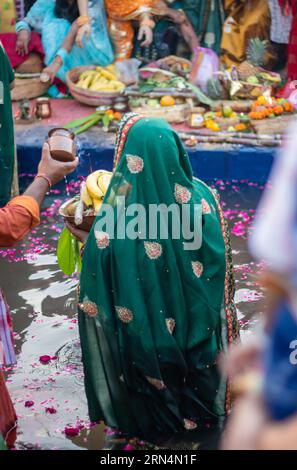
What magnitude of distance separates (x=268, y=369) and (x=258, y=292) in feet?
12.9

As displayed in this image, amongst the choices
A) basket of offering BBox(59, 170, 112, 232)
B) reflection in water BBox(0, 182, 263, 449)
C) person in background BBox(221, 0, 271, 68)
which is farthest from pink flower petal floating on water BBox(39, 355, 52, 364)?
person in background BBox(221, 0, 271, 68)

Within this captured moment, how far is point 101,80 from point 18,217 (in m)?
5.44

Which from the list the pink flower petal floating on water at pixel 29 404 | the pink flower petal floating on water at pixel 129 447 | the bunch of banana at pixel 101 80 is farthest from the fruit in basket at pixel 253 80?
the pink flower petal floating on water at pixel 129 447

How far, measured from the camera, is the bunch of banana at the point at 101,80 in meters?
7.92

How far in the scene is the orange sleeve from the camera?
2.86 metres

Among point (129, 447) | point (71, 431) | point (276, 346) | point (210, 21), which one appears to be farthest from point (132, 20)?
point (276, 346)

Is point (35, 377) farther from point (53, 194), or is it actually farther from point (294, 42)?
point (294, 42)

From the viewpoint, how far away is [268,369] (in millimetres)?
1296

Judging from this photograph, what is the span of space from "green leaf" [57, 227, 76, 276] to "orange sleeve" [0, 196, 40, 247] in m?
1.18

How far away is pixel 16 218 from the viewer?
287 cm

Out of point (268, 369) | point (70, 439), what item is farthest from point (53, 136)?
point (268, 369)

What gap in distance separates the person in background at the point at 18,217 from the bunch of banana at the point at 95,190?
634 mm

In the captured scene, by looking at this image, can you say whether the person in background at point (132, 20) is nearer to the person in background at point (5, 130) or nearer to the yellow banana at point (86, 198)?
the person in background at point (5, 130)

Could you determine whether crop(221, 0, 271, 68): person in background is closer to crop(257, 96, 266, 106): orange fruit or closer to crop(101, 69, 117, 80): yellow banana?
crop(257, 96, 266, 106): orange fruit
